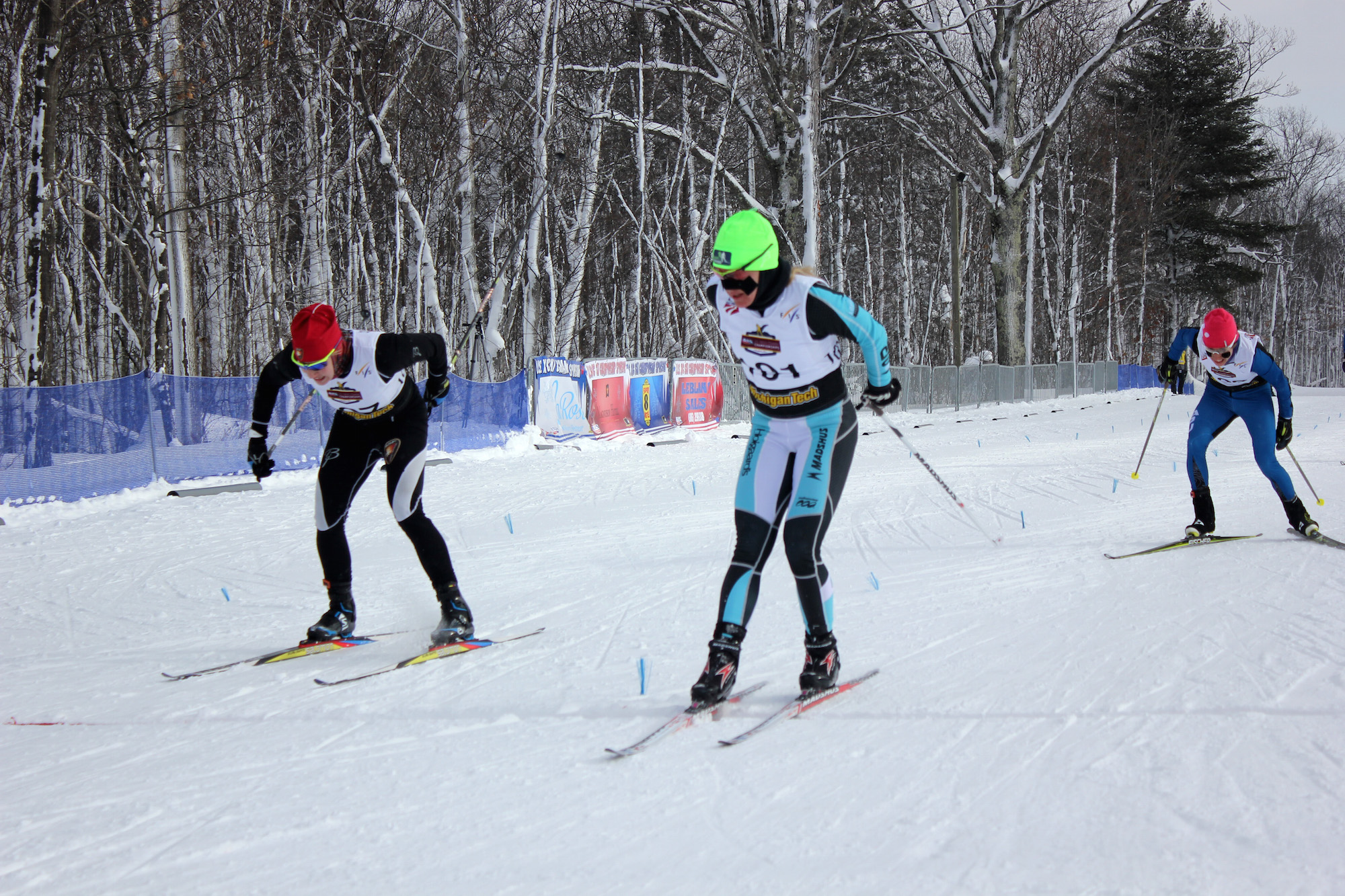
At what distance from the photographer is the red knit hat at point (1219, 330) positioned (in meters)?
6.49

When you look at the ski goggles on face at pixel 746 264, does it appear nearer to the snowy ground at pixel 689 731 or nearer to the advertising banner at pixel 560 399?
the snowy ground at pixel 689 731

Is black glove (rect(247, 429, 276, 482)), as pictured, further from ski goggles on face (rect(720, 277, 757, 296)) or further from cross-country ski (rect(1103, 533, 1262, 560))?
cross-country ski (rect(1103, 533, 1262, 560))

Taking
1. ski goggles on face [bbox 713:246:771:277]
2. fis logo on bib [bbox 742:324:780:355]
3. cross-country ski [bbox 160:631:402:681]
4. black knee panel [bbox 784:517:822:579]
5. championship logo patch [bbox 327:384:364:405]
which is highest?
ski goggles on face [bbox 713:246:771:277]

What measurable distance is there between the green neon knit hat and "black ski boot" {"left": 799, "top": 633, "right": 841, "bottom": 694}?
1.49 m

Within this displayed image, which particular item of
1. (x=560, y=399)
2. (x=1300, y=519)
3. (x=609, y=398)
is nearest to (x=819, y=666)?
(x=1300, y=519)

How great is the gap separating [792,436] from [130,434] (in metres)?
10.4

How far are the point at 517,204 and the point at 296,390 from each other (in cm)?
1686

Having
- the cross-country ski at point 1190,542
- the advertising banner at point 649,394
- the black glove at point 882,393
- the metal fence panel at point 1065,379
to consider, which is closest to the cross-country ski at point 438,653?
the black glove at point 882,393

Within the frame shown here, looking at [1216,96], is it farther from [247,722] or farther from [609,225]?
[247,722]

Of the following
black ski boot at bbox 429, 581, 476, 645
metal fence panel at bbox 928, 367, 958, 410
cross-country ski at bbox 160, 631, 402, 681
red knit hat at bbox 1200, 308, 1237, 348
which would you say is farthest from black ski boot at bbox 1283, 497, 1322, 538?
metal fence panel at bbox 928, 367, 958, 410

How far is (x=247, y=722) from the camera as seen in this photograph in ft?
12.1

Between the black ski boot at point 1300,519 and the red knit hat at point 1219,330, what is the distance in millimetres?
1233

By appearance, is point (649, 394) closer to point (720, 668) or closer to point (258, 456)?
point (258, 456)

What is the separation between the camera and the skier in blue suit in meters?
6.56
